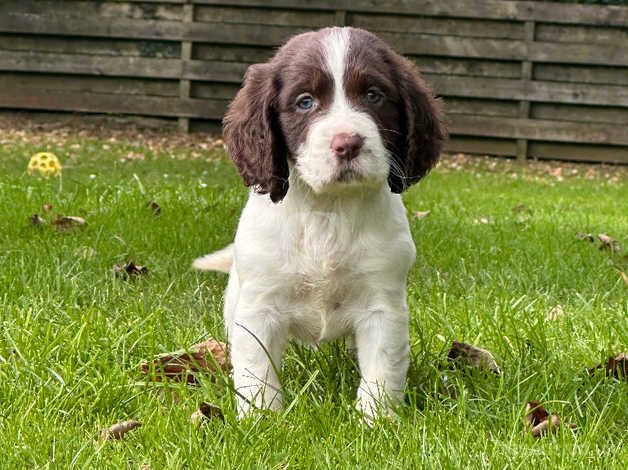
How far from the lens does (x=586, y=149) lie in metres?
12.8

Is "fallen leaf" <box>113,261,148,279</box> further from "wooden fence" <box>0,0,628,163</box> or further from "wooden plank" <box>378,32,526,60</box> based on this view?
"wooden plank" <box>378,32,526,60</box>

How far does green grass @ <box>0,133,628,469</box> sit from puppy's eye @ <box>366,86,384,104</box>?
77cm

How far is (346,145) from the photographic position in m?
2.55

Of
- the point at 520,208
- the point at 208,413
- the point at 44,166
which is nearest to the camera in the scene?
the point at 208,413

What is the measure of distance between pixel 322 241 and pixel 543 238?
3.18 m

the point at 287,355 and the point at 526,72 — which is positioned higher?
the point at 526,72

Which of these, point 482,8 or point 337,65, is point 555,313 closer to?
point 337,65

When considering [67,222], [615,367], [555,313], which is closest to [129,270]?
[67,222]

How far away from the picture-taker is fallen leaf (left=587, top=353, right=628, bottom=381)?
9.86 feet

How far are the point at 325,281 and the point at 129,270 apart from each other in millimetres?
1740

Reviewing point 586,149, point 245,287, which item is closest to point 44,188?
point 245,287

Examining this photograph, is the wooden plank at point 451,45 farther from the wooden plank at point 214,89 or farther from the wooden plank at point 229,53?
the wooden plank at point 214,89

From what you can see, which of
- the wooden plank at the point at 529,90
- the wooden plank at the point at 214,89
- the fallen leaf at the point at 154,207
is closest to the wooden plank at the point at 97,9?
the wooden plank at the point at 214,89

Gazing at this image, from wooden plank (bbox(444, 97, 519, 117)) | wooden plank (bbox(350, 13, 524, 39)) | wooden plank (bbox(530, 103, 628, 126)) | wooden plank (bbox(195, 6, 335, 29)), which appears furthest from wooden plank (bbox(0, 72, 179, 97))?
wooden plank (bbox(530, 103, 628, 126))
